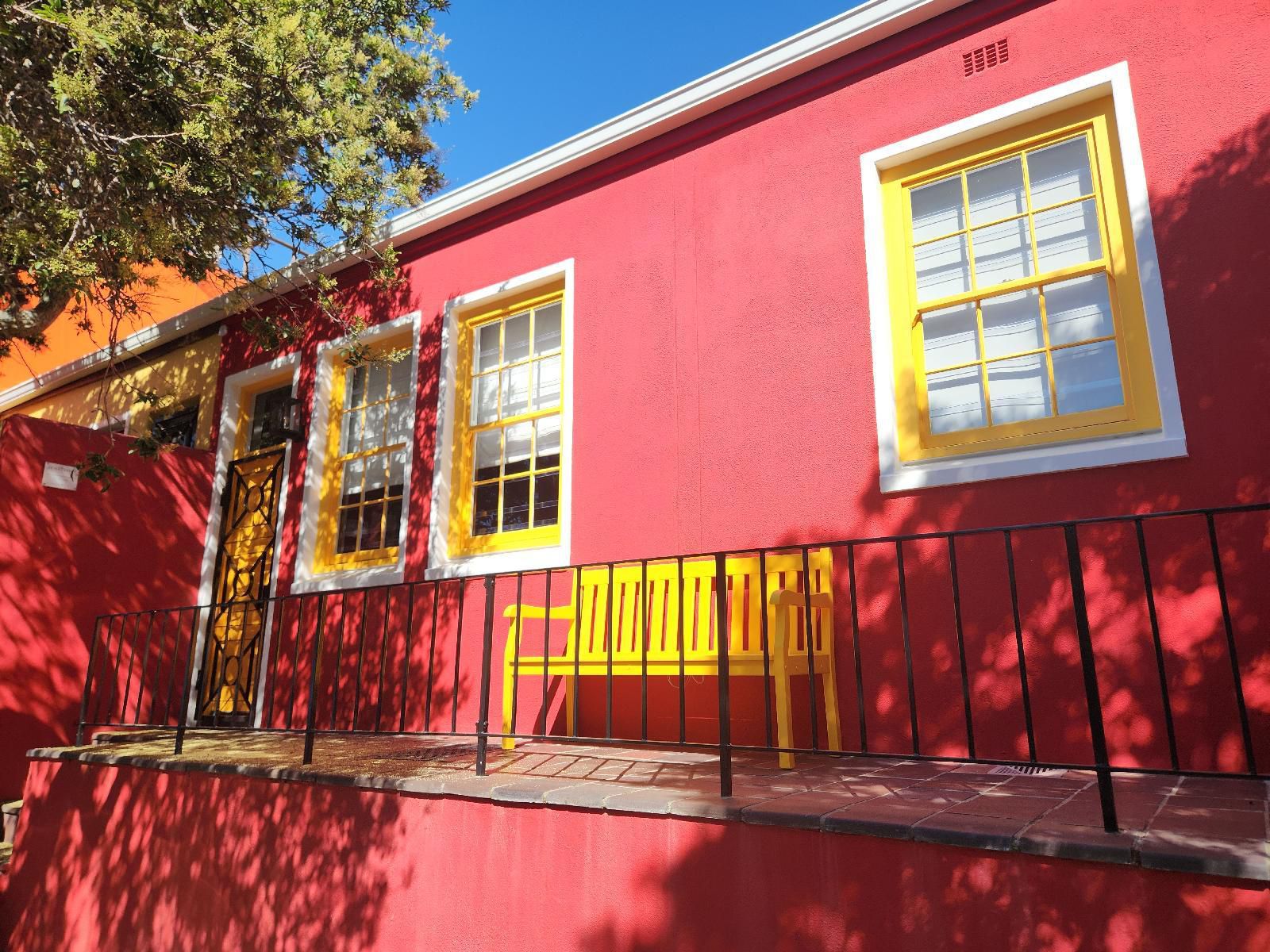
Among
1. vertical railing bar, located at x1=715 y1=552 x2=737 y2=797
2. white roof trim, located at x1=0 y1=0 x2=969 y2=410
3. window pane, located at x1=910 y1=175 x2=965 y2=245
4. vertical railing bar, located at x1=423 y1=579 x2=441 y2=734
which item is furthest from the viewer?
white roof trim, located at x1=0 y1=0 x2=969 y2=410

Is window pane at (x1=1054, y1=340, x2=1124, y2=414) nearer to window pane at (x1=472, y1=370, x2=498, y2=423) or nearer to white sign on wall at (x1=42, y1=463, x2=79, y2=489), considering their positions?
window pane at (x1=472, y1=370, x2=498, y2=423)

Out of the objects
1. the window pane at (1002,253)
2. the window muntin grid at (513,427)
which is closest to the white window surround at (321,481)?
the window muntin grid at (513,427)

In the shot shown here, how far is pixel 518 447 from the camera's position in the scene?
18.7ft

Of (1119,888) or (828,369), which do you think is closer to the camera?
(1119,888)

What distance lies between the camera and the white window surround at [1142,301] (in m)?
3.51

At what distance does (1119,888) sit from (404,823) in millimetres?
2344

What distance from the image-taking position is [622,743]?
2.89m

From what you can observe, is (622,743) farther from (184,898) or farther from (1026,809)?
(184,898)

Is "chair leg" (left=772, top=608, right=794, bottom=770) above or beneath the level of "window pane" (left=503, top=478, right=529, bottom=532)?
beneath

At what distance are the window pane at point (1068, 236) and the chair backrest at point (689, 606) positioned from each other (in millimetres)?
1708

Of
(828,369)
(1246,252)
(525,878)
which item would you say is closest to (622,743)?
(525,878)

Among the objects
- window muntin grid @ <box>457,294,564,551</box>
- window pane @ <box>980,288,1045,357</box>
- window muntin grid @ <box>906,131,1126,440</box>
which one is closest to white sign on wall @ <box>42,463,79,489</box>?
window muntin grid @ <box>457,294,564,551</box>

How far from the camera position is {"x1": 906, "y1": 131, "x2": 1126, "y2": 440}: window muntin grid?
384 centimetres

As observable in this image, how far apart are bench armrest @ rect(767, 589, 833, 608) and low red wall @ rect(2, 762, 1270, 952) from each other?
1178 millimetres
